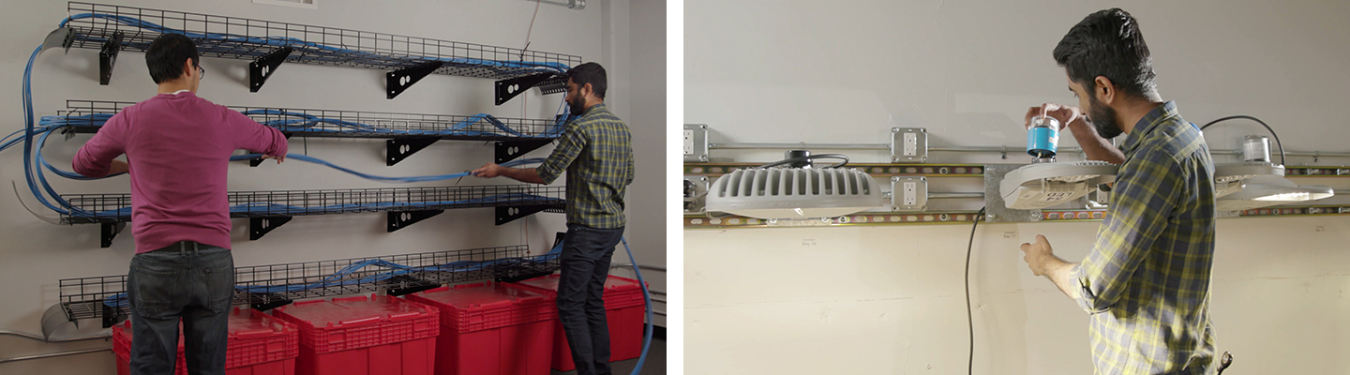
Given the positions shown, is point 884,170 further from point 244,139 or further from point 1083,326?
point 244,139

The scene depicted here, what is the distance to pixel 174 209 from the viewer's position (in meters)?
1.79

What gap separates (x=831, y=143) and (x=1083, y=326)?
0.81 m

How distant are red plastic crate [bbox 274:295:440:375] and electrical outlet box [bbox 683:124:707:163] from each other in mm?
1462

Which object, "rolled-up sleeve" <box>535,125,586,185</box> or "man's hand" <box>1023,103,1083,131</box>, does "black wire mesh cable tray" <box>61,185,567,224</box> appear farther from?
"man's hand" <box>1023,103,1083,131</box>

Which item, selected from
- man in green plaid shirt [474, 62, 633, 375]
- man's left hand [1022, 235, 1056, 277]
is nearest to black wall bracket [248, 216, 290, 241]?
man in green plaid shirt [474, 62, 633, 375]

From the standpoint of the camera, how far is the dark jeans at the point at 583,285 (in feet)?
7.96

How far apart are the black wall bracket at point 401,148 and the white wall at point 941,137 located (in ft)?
5.78

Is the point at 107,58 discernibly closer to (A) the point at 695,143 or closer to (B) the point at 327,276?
(B) the point at 327,276

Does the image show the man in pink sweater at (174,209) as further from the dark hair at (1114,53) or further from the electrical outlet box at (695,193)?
the dark hair at (1114,53)

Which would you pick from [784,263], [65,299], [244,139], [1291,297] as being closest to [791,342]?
[784,263]

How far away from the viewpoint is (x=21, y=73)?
2.15 m

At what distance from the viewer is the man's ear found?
1.23 meters

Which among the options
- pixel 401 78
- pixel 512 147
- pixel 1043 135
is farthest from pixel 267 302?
pixel 1043 135

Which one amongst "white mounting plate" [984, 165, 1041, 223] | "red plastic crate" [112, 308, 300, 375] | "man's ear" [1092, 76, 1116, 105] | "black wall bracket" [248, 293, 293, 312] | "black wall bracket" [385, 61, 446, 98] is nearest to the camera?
"man's ear" [1092, 76, 1116, 105]
